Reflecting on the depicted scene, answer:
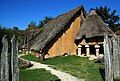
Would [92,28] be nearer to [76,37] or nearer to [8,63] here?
[76,37]

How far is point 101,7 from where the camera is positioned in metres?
44.3

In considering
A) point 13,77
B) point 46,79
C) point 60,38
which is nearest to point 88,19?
point 60,38

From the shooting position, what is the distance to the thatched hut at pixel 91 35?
80.7 feet

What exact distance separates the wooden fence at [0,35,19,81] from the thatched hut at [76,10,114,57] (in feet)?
54.9

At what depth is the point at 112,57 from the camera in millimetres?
11562

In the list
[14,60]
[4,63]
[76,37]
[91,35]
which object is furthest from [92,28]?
[4,63]

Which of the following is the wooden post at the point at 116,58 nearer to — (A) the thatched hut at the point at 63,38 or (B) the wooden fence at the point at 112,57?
(B) the wooden fence at the point at 112,57

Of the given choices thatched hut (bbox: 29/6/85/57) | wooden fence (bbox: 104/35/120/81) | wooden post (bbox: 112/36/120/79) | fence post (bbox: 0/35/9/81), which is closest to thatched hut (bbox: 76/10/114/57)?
thatched hut (bbox: 29/6/85/57)

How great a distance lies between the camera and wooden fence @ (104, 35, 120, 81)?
11055mm

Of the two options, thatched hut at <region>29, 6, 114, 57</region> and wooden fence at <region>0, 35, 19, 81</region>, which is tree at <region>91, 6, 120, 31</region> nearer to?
thatched hut at <region>29, 6, 114, 57</region>

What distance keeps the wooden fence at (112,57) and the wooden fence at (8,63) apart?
4808mm

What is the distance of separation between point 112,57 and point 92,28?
559 inches

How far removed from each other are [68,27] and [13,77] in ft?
64.7

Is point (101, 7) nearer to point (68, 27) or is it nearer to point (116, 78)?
point (68, 27)
